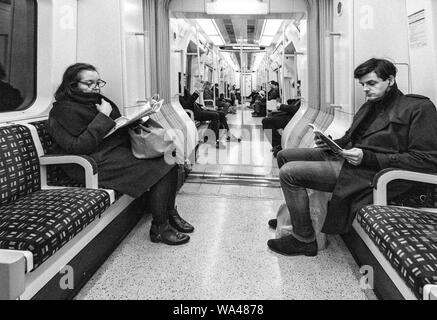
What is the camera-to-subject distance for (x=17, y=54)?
110 inches

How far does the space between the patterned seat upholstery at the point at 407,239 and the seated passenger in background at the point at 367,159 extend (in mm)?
161

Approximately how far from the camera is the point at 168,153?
2719mm

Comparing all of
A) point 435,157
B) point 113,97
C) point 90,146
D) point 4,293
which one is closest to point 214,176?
point 113,97

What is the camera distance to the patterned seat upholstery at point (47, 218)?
1.57 meters

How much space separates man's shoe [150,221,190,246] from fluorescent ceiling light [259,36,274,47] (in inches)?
332

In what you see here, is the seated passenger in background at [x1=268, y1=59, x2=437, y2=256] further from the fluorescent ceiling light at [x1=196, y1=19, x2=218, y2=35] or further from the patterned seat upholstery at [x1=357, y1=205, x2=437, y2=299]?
the fluorescent ceiling light at [x1=196, y1=19, x2=218, y2=35]

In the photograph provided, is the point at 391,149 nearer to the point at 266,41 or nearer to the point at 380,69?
the point at 380,69

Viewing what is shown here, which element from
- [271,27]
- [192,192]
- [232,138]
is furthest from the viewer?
[271,27]

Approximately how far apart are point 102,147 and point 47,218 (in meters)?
0.92

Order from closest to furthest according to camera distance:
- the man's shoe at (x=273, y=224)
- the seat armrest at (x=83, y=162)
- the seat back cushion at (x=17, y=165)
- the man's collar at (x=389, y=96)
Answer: the seat back cushion at (x=17, y=165) < the man's collar at (x=389, y=96) < the seat armrest at (x=83, y=162) < the man's shoe at (x=273, y=224)

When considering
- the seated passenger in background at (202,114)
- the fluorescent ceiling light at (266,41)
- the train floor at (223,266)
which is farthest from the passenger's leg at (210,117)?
the train floor at (223,266)

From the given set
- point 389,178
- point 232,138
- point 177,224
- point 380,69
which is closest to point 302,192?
point 389,178

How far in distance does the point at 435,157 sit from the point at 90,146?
2.05m

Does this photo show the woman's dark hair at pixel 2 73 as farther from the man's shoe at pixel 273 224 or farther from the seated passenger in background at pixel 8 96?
the man's shoe at pixel 273 224
